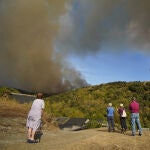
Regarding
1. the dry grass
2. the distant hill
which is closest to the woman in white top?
the dry grass

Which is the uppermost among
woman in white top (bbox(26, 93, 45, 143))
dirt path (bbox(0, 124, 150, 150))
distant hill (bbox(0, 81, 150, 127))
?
distant hill (bbox(0, 81, 150, 127))

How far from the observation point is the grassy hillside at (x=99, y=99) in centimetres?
4203

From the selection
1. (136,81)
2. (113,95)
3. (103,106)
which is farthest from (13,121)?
(136,81)

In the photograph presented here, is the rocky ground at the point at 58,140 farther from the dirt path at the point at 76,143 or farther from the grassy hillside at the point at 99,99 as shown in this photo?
the grassy hillside at the point at 99,99

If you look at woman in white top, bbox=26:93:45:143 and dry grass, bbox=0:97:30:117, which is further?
dry grass, bbox=0:97:30:117

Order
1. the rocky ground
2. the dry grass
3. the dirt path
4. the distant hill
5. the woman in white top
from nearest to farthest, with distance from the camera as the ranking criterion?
the dirt path, the rocky ground, the woman in white top, the dry grass, the distant hill

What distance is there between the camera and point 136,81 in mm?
62469

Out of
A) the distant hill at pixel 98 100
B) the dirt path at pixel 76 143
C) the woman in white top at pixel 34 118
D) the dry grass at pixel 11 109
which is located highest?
the distant hill at pixel 98 100

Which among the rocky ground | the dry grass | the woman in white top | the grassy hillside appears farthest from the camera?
the grassy hillside

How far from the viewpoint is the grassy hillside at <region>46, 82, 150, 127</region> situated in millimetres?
42031

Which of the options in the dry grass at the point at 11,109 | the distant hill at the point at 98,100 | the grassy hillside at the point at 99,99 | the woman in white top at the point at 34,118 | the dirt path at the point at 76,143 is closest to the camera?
the dirt path at the point at 76,143

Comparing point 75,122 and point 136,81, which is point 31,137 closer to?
point 75,122

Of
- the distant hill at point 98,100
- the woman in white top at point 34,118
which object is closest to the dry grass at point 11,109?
the woman in white top at point 34,118

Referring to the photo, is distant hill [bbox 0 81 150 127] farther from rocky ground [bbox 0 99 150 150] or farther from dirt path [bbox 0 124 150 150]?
dirt path [bbox 0 124 150 150]
